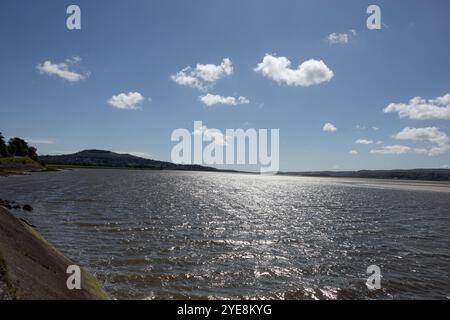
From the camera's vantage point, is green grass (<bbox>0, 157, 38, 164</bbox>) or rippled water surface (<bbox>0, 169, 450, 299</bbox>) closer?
rippled water surface (<bbox>0, 169, 450, 299</bbox>)

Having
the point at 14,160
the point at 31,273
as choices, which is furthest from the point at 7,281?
the point at 14,160

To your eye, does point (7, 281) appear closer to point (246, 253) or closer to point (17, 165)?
point (246, 253)

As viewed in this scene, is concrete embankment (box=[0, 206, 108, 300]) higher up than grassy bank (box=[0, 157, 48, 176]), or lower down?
lower down

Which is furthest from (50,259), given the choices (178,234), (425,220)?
(425,220)

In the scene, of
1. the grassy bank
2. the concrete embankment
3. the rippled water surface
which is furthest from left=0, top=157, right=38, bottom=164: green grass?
the concrete embankment

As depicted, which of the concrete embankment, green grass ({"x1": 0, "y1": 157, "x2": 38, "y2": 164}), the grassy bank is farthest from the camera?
green grass ({"x1": 0, "y1": 157, "x2": 38, "y2": 164})

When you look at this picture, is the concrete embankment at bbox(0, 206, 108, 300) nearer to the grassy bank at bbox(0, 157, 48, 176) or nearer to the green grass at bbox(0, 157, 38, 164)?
the grassy bank at bbox(0, 157, 48, 176)

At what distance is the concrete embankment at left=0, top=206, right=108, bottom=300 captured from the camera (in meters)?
10.6

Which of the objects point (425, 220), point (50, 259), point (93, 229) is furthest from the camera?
point (425, 220)

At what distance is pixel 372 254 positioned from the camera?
26719 millimetres

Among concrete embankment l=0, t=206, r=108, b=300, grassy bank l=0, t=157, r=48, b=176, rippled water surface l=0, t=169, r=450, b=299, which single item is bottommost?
rippled water surface l=0, t=169, r=450, b=299

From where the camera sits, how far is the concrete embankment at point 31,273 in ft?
34.8

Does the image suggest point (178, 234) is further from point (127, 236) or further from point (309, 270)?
point (309, 270)
